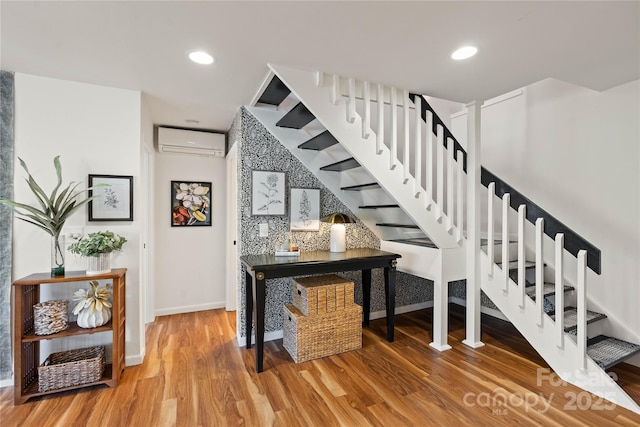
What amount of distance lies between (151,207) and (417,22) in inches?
119

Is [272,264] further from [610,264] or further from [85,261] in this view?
[610,264]

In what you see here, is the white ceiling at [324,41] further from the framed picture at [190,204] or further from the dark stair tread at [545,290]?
the dark stair tread at [545,290]

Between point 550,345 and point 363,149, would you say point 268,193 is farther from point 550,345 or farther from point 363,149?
point 550,345

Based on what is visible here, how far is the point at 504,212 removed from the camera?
257 cm

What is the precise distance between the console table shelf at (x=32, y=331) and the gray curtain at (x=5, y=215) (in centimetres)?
18

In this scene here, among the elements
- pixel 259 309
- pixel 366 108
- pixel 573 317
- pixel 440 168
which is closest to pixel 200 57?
pixel 366 108

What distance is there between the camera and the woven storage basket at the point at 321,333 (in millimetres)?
2526

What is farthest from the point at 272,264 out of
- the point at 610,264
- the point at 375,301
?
the point at 610,264

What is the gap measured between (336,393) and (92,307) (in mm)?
1784

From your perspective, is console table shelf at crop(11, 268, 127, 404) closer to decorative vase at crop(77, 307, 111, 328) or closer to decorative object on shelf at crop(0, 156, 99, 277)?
decorative vase at crop(77, 307, 111, 328)

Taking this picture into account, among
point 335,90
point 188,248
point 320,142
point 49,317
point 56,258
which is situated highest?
point 335,90

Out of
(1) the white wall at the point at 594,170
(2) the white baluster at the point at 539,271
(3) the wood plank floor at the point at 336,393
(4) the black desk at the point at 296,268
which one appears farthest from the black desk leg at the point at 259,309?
(1) the white wall at the point at 594,170

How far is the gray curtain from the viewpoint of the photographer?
2150 millimetres

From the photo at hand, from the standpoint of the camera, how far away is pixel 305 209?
10.2 feet
